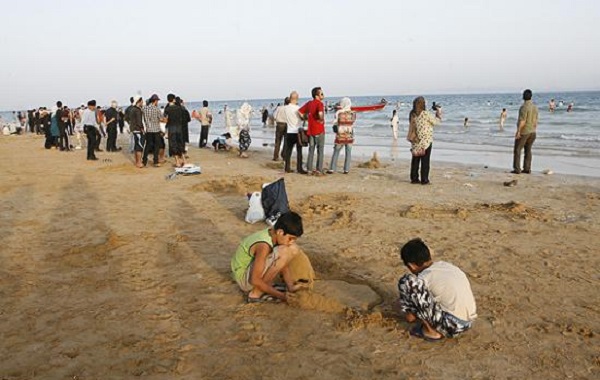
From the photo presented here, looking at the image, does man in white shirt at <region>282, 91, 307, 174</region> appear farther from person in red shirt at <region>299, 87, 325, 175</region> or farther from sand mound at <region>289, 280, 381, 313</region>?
sand mound at <region>289, 280, 381, 313</region>

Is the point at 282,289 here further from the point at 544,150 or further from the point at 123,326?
the point at 544,150

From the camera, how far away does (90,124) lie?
13.6 metres

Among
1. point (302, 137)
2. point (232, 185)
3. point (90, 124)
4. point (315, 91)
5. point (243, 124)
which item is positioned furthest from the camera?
point (243, 124)

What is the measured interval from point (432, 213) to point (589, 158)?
32.7ft

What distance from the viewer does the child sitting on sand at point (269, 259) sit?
3.92m

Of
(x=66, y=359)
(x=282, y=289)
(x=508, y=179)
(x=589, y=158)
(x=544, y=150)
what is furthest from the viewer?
(x=544, y=150)

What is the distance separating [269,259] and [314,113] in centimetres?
626

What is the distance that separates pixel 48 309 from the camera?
4008 millimetres

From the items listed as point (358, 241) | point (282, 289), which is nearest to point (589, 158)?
point (358, 241)

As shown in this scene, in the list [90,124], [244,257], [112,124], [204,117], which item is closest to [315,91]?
[244,257]

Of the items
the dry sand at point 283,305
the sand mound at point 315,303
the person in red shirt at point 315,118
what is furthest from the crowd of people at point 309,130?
the sand mound at point 315,303

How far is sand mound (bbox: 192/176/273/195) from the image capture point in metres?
8.96

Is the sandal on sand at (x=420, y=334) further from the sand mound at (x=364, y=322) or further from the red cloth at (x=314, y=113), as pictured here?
the red cloth at (x=314, y=113)

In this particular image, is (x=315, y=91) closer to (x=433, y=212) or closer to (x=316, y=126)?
(x=316, y=126)
